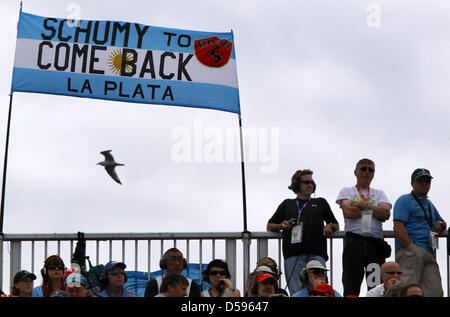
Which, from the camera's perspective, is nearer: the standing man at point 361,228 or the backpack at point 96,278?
the backpack at point 96,278

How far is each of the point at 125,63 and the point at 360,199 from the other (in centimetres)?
436

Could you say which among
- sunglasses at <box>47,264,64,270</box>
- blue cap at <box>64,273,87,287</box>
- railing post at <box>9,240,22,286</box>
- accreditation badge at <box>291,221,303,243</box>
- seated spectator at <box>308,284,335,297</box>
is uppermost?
accreditation badge at <box>291,221,303,243</box>

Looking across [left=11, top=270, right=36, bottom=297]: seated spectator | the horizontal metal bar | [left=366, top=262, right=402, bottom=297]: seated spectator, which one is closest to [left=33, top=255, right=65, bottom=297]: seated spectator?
[left=11, top=270, right=36, bottom=297]: seated spectator

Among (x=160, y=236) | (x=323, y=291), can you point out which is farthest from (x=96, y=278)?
(x=323, y=291)

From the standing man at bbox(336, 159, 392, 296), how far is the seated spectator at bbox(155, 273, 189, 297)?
108 inches

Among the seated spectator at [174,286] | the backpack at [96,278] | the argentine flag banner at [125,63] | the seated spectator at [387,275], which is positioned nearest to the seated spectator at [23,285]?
the backpack at [96,278]

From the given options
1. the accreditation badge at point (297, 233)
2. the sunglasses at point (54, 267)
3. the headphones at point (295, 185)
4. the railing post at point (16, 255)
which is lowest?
the sunglasses at point (54, 267)

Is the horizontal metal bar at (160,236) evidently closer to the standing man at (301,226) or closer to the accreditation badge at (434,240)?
the standing man at (301,226)

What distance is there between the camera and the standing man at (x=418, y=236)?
12242mm

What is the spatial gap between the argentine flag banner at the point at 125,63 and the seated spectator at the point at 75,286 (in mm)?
4581

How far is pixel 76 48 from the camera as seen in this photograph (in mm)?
14922

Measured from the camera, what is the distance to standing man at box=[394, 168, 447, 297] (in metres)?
12.2

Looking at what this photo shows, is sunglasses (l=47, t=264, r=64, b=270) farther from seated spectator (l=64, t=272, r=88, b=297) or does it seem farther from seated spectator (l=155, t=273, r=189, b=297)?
seated spectator (l=155, t=273, r=189, b=297)

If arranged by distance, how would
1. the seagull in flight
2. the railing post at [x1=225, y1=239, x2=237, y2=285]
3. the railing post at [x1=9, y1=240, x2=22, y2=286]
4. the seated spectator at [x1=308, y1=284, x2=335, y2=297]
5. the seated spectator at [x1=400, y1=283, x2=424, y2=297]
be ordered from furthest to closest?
the seagull in flight → the railing post at [x1=9, y1=240, x2=22, y2=286] → the railing post at [x1=225, y1=239, x2=237, y2=285] → the seated spectator at [x1=308, y1=284, x2=335, y2=297] → the seated spectator at [x1=400, y1=283, x2=424, y2=297]
